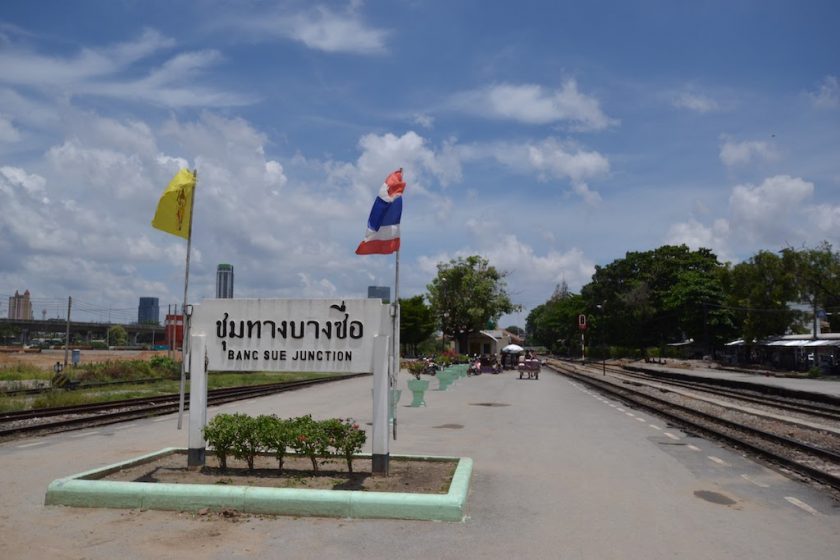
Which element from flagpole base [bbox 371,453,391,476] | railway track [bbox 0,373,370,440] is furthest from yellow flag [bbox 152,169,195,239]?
railway track [bbox 0,373,370,440]

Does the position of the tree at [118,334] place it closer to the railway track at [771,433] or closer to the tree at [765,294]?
the tree at [765,294]

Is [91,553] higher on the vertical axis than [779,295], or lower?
lower

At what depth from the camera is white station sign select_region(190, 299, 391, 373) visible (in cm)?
860

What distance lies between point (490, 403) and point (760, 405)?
986 centimetres

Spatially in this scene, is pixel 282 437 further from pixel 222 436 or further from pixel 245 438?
pixel 222 436

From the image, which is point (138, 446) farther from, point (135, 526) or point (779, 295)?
point (779, 295)

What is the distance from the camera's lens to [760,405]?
77.4ft

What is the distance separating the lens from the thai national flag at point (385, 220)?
9.20 m

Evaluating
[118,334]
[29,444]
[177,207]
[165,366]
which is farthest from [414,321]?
[118,334]

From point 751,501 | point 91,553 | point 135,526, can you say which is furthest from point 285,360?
point 751,501

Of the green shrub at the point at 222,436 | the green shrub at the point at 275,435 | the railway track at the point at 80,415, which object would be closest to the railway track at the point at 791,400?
the green shrub at the point at 275,435

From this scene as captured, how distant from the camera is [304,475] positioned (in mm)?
8477

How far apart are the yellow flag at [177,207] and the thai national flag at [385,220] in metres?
2.46

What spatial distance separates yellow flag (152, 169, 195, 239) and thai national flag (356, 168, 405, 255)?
2459 mm
